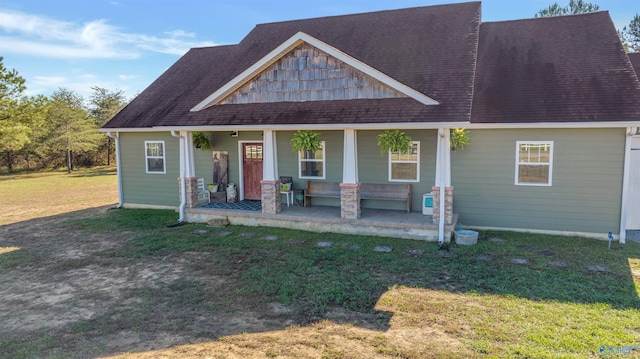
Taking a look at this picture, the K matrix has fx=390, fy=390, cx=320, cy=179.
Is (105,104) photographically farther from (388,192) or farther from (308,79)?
(388,192)

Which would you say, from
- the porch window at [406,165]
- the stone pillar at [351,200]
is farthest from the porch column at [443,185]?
the stone pillar at [351,200]

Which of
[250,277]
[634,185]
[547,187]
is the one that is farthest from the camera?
[634,185]

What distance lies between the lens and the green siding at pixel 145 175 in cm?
1380

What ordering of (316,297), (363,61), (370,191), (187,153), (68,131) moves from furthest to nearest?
(68,131) → (363,61) → (187,153) → (370,191) → (316,297)

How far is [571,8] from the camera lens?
1027 inches

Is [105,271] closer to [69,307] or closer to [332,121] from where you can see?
[69,307]

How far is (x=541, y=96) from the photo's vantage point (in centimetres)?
1025

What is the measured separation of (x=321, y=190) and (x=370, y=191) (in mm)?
1562

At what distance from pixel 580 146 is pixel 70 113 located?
35127mm

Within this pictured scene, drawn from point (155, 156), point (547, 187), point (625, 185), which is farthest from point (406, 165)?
point (155, 156)

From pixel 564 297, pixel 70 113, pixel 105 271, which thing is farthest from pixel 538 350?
pixel 70 113

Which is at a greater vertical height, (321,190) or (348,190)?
(348,190)

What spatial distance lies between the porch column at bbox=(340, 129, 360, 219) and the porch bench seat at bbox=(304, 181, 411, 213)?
3.64 ft

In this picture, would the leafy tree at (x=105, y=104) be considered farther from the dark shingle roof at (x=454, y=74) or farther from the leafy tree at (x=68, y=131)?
the dark shingle roof at (x=454, y=74)
